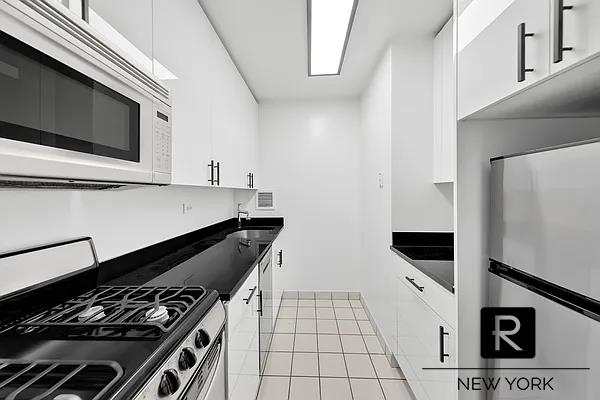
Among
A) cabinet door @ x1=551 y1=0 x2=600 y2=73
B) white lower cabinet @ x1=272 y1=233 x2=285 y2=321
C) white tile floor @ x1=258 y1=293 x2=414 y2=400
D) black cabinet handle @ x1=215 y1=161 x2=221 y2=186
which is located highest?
cabinet door @ x1=551 y1=0 x2=600 y2=73

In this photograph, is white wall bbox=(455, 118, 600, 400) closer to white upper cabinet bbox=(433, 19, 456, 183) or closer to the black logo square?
the black logo square

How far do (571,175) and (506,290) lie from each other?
528mm

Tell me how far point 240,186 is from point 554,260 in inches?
104

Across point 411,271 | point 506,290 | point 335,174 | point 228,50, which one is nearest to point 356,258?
point 335,174

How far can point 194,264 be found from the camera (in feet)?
6.41

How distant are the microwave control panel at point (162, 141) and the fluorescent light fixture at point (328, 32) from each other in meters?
1.31

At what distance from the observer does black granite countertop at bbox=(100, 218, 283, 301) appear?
1.56 m

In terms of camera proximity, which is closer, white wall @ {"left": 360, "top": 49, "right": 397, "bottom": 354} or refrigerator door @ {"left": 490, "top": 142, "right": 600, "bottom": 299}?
refrigerator door @ {"left": 490, "top": 142, "right": 600, "bottom": 299}

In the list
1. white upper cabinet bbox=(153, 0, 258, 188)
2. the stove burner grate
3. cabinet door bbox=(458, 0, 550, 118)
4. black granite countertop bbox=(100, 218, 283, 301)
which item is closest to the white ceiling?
white upper cabinet bbox=(153, 0, 258, 188)

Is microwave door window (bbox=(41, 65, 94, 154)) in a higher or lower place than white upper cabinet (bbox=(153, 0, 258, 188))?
lower

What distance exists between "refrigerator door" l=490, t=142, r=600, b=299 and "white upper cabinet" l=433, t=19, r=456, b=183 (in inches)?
44.4

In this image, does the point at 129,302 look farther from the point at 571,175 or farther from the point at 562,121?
the point at 562,121

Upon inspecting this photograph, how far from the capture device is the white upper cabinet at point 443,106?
7.84 feet

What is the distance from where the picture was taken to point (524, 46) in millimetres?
958
